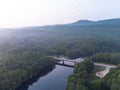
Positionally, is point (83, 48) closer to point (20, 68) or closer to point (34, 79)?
point (34, 79)

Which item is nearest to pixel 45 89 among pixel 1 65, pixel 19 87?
pixel 19 87

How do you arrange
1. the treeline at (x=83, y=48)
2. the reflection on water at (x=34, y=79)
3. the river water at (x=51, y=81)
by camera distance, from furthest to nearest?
the treeline at (x=83, y=48), the reflection on water at (x=34, y=79), the river water at (x=51, y=81)

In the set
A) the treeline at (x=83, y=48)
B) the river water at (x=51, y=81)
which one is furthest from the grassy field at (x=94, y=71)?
the treeline at (x=83, y=48)

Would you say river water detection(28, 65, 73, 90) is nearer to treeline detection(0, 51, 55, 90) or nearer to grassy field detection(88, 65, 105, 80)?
treeline detection(0, 51, 55, 90)

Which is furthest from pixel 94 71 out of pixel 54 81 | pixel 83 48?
pixel 83 48

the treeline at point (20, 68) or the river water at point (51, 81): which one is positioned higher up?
the treeline at point (20, 68)

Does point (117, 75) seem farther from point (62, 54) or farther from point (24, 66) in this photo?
point (62, 54)

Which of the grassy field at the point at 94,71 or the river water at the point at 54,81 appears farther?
the grassy field at the point at 94,71

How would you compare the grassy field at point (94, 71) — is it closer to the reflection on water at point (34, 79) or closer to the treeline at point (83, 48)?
the reflection on water at point (34, 79)
